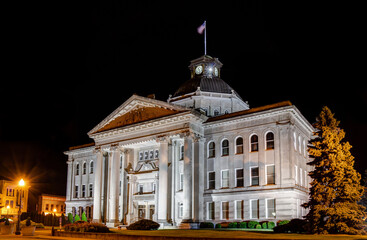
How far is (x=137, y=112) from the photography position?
47.7 meters

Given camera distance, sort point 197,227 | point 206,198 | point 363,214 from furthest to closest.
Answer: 1. point 206,198
2. point 197,227
3. point 363,214

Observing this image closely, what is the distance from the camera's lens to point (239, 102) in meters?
55.1

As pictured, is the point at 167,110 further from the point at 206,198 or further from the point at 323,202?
the point at 323,202

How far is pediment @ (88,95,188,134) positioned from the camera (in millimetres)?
44775

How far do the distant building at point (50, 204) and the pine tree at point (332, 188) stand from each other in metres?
66.0

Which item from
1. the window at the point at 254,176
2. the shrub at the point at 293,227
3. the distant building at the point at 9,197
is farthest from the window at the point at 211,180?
the distant building at the point at 9,197

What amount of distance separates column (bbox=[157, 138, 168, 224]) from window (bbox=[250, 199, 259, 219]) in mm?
8527

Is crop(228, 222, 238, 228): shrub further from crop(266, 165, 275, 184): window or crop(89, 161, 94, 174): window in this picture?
crop(89, 161, 94, 174): window

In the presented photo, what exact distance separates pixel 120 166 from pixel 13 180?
4733cm

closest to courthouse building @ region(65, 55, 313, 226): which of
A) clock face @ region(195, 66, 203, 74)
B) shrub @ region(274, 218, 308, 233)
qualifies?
shrub @ region(274, 218, 308, 233)

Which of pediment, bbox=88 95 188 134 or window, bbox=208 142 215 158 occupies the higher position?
pediment, bbox=88 95 188 134

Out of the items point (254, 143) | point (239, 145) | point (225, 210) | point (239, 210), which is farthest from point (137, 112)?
point (239, 210)

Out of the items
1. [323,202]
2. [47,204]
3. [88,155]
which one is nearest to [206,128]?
[323,202]

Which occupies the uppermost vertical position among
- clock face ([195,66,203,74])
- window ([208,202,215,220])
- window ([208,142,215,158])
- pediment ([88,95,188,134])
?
clock face ([195,66,203,74])
